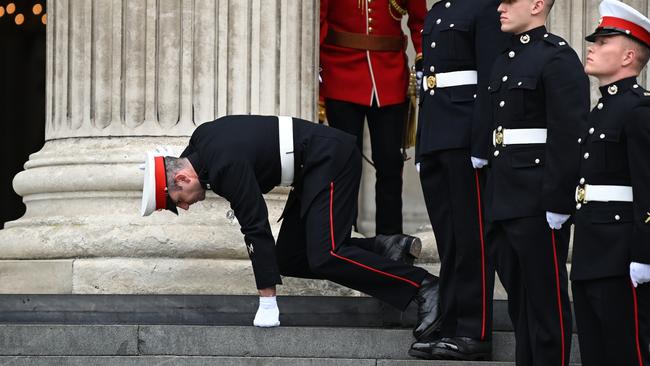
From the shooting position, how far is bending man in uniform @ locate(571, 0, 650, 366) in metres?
6.11

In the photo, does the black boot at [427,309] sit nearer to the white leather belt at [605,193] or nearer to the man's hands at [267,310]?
the man's hands at [267,310]

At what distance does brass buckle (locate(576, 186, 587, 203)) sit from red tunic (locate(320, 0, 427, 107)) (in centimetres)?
328

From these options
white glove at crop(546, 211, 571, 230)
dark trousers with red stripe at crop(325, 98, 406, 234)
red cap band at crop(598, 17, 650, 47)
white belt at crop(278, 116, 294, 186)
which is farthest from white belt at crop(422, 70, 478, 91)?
dark trousers with red stripe at crop(325, 98, 406, 234)

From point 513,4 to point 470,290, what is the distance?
1385 mm

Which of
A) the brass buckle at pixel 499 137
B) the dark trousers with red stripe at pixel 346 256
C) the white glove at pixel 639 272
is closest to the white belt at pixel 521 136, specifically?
the brass buckle at pixel 499 137

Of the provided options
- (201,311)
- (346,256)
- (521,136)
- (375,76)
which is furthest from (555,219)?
(375,76)

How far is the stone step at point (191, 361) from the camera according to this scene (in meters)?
7.39

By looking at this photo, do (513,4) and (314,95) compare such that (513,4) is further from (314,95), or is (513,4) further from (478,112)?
(314,95)

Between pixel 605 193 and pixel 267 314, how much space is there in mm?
2166

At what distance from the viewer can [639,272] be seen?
6016mm

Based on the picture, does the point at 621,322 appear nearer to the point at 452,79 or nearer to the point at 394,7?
the point at 452,79

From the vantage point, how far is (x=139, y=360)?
24.8 feet

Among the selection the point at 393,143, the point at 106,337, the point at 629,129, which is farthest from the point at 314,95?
the point at 629,129

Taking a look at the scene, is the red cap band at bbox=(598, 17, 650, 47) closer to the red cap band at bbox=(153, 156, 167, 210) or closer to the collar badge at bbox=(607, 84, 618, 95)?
the collar badge at bbox=(607, 84, 618, 95)
